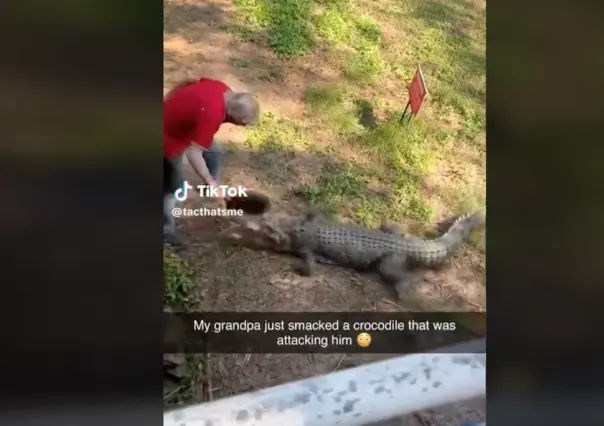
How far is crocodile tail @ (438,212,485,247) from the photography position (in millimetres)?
2404

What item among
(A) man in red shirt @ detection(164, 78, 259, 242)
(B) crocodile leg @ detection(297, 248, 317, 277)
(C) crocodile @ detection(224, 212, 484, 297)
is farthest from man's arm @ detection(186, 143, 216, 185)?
(B) crocodile leg @ detection(297, 248, 317, 277)

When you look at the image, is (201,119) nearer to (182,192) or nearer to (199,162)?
(199,162)

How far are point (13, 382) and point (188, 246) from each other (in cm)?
78

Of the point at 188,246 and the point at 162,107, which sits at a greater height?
the point at 162,107

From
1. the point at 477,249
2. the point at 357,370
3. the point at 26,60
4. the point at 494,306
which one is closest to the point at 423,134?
the point at 477,249

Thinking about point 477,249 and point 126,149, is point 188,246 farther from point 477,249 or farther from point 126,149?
point 477,249

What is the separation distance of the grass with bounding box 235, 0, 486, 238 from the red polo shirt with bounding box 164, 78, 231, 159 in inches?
6.1

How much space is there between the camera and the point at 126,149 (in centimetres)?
240

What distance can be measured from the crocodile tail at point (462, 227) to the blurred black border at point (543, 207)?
0.05m

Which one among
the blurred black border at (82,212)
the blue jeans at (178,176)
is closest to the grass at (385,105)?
the blue jeans at (178,176)

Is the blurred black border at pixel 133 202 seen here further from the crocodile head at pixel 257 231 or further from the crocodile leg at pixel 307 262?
the crocodile leg at pixel 307 262

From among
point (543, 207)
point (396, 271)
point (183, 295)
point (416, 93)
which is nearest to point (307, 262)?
point (396, 271)
